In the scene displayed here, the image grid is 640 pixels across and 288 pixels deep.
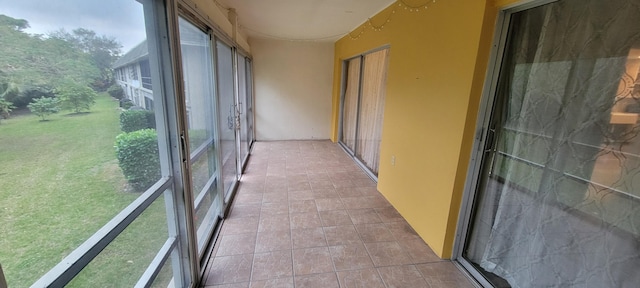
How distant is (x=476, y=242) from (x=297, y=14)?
10.6 ft

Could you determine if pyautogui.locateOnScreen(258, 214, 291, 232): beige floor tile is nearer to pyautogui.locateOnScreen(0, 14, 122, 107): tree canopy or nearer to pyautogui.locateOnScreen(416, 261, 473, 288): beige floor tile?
pyautogui.locateOnScreen(416, 261, 473, 288): beige floor tile

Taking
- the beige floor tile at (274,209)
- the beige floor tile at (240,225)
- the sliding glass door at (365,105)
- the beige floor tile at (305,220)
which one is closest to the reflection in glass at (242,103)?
the beige floor tile at (274,209)

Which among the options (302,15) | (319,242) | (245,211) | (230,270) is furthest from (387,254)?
(302,15)

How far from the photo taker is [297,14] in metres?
3.42

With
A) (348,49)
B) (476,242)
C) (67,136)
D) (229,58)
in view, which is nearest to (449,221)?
(476,242)

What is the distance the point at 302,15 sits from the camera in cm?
347

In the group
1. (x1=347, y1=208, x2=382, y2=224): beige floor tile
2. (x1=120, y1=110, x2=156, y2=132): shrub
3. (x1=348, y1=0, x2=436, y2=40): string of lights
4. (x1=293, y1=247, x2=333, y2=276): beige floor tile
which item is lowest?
(x1=293, y1=247, x2=333, y2=276): beige floor tile

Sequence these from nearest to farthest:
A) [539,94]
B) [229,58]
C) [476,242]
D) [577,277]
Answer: [577,277], [539,94], [476,242], [229,58]

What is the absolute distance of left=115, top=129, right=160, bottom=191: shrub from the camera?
1.08 metres

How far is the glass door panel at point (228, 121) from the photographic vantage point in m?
2.78

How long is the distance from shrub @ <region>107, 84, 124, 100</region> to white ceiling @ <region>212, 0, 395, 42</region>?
2.08m

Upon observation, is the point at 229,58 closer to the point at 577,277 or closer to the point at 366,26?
the point at 366,26

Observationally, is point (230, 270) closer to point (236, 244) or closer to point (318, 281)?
point (236, 244)

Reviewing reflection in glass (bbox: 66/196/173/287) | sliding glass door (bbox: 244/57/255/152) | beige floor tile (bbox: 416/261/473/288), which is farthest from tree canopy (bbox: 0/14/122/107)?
sliding glass door (bbox: 244/57/255/152)
